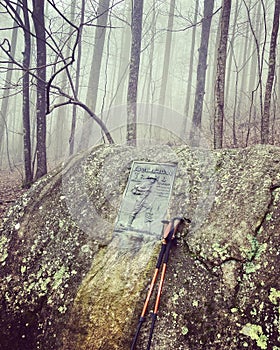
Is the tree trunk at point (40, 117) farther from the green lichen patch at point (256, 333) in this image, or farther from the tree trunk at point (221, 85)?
the green lichen patch at point (256, 333)

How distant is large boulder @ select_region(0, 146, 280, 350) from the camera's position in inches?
86.3

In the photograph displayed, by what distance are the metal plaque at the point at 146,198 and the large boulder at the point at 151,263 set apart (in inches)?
3.2

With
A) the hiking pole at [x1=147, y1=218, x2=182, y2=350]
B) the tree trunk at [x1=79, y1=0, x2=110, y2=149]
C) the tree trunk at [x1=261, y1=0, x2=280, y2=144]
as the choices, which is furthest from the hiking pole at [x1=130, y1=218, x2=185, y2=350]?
the tree trunk at [x1=79, y1=0, x2=110, y2=149]

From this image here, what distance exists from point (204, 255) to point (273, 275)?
51 cm

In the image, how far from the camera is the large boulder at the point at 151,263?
2191 millimetres

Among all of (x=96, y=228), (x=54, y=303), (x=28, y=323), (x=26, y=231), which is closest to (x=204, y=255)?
(x=96, y=228)

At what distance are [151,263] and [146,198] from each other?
678mm

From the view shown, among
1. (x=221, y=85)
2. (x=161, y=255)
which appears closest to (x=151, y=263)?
(x=161, y=255)

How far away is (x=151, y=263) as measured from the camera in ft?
8.37

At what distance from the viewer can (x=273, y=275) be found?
2.17 meters

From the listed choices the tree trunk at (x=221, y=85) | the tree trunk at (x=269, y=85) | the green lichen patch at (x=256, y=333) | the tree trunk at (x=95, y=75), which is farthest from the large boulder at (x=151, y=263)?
the tree trunk at (x=95, y=75)

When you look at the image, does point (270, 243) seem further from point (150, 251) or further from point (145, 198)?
point (145, 198)

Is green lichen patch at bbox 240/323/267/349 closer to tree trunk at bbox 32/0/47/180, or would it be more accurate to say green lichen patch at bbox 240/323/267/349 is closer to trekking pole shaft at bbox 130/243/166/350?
trekking pole shaft at bbox 130/243/166/350

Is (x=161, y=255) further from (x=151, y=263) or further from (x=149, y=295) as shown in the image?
(x=149, y=295)
